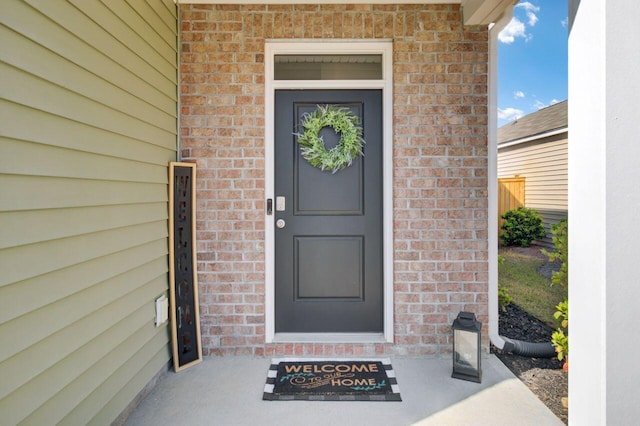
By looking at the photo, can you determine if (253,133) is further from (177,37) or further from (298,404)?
(298,404)

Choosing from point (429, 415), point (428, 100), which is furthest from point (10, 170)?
point (428, 100)

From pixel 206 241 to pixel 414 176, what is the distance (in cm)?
163

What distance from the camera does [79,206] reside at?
5.43 ft

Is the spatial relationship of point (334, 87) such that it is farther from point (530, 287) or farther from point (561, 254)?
point (530, 287)

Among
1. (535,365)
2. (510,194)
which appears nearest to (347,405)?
(535,365)

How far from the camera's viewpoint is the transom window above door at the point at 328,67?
114 inches

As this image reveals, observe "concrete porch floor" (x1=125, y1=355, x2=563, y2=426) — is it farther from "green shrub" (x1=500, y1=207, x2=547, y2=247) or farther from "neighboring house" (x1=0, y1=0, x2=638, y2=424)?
"green shrub" (x1=500, y1=207, x2=547, y2=247)

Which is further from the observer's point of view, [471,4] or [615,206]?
[471,4]

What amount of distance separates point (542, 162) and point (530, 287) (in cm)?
387

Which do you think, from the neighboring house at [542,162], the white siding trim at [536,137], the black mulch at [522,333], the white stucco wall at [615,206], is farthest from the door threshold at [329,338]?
the white siding trim at [536,137]

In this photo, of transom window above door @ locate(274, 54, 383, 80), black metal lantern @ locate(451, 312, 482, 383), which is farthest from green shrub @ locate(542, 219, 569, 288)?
transom window above door @ locate(274, 54, 383, 80)

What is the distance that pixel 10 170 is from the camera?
128cm

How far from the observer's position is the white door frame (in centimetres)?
284

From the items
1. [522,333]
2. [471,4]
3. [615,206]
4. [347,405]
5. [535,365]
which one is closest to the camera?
[615,206]
